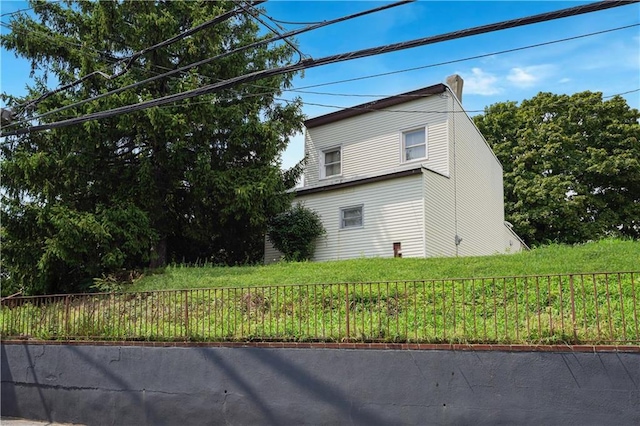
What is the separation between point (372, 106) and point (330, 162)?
Result: 8.18ft

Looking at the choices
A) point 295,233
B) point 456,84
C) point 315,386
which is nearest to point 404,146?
point 456,84

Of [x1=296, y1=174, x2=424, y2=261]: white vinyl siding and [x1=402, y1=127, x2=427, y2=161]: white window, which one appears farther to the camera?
[x1=402, y1=127, x2=427, y2=161]: white window

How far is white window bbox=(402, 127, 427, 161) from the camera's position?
17797 millimetres

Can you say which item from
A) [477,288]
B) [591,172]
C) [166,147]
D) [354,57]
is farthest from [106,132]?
[591,172]

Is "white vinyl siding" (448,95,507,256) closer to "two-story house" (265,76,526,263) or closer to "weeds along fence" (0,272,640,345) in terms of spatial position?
"two-story house" (265,76,526,263)

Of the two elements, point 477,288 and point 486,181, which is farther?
point 486,181

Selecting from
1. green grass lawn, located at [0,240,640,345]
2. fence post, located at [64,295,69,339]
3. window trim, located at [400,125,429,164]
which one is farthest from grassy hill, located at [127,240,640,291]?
window trim, located at [400,125,429,164]

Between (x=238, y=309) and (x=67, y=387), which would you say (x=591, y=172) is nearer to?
(x=238, y=309)

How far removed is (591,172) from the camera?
28.3 meters

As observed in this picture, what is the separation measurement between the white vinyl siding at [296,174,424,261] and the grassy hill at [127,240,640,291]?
266 cm

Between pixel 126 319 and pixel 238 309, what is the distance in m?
1.82

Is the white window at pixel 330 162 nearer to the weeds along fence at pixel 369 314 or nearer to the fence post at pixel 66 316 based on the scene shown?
the weeds along fence at pixel 369 314

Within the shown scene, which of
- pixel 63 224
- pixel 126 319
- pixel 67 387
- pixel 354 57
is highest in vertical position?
pixel 354 57

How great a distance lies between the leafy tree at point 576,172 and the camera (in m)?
27.8
